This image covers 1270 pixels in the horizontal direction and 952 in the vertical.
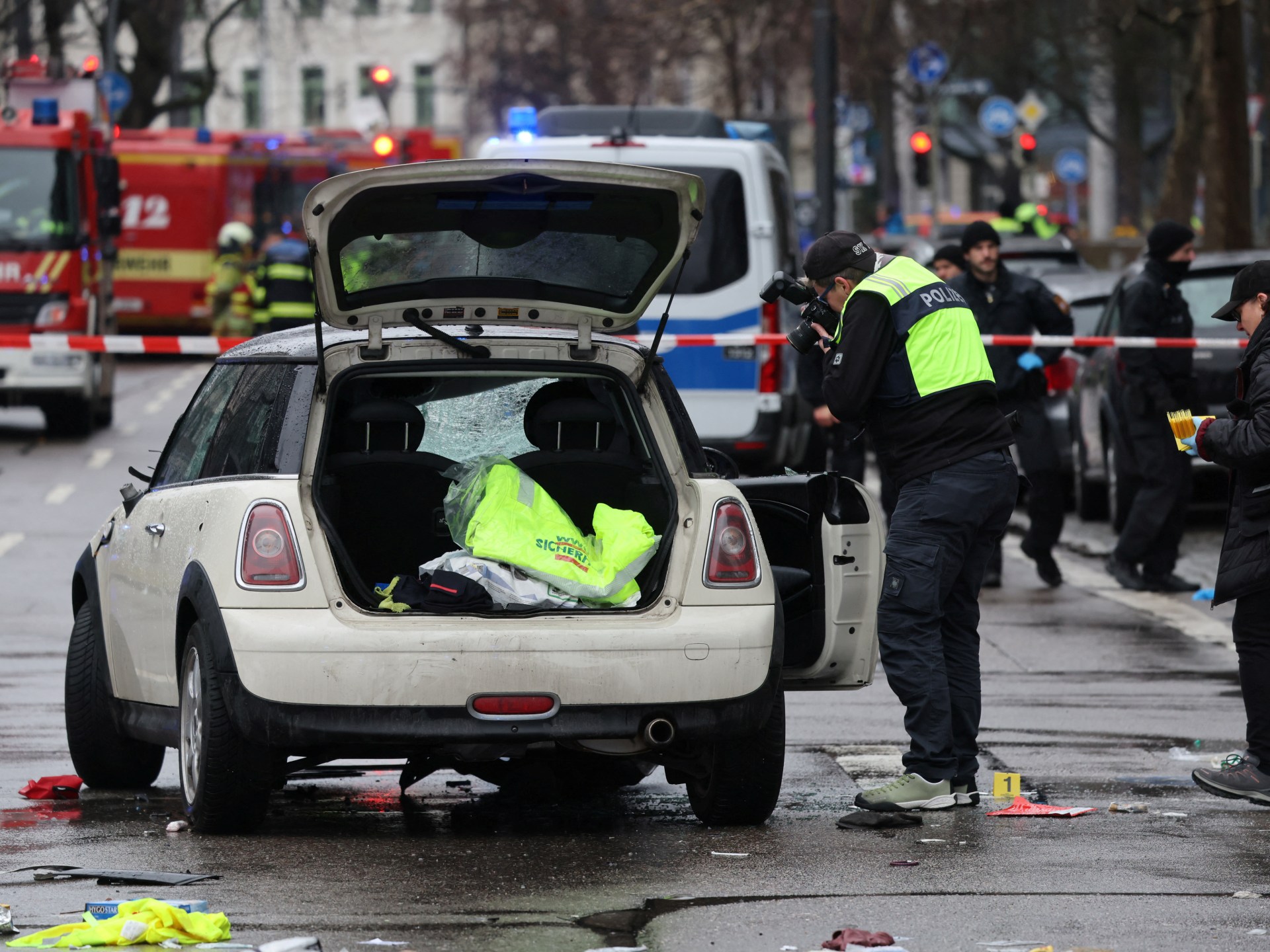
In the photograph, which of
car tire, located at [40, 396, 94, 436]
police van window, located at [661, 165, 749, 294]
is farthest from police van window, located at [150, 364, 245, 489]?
car tire, located at [40, 396, 94, 436]

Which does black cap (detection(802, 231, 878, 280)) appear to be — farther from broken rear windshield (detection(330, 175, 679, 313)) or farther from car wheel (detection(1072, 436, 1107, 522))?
car wheel (detection(1072, 436, 1107, 522))

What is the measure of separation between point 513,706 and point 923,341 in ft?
5.59

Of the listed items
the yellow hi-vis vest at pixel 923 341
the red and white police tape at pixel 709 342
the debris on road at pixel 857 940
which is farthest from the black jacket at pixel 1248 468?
the red and white police tape at pixel 709 342

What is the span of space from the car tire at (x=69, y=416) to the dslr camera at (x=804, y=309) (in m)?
15.3

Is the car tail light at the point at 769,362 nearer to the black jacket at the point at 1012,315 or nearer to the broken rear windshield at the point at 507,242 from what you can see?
the black jacket at the point at 1012,315

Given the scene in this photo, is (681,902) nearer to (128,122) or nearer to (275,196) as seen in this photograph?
(275,196)

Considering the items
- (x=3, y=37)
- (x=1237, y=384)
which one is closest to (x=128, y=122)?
(x=3, y=37)

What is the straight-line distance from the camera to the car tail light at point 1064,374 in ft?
55.5

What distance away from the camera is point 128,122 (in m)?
42.7

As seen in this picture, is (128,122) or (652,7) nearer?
(652,7)

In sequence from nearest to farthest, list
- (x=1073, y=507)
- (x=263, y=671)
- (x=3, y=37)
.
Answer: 1. (x=263, y=671)
2. (x=1073, y=507)
3. (x=3, y=37)

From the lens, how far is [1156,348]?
12.4 meters

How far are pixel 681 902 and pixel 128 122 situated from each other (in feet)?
127

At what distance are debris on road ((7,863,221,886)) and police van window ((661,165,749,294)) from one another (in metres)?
10.1
